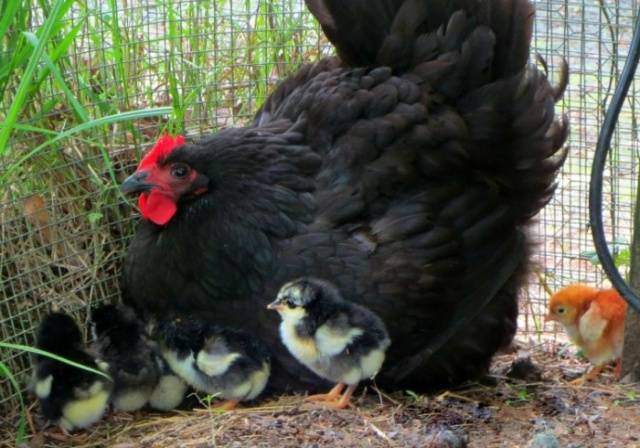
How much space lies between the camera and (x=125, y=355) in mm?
4566

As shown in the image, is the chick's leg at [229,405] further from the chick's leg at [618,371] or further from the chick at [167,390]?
the chick's leg at [618,371]

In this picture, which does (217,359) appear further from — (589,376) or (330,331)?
→ (589,376)

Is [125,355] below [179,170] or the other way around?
below

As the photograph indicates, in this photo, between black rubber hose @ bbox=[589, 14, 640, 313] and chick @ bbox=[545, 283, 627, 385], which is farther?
chick @ bbox=[545, 283, 627, 385]

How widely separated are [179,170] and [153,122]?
1001mm

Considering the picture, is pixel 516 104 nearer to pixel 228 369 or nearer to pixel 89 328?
pixel 228 369

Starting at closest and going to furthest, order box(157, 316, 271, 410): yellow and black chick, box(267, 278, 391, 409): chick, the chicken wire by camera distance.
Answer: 1. box(267, 278, 391, 409): chick
2. box(157, 316, 271, 410): yellow and black chick
3. the chicken wire

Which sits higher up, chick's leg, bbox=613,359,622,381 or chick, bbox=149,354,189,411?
chick, bbox=149,354,189,411

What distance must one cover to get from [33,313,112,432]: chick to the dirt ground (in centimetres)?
21

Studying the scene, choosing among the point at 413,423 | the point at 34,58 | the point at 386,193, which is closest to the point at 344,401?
the point at 413,423

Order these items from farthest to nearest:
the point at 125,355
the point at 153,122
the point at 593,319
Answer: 1. the point at 153,122
2. the point at 593,319
3. the point at 125,355

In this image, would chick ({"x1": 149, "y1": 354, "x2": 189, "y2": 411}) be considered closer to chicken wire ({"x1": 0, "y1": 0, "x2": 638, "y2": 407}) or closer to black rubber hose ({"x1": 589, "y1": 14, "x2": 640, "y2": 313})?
chicken wire ({"x1": 0, "y1": 0, "x2": 638, "y2": 407})

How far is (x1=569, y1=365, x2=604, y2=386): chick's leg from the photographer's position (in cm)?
497

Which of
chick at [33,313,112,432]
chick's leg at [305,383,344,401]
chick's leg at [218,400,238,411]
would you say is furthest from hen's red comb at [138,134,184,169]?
chick's leg at [305,383,344,401]
